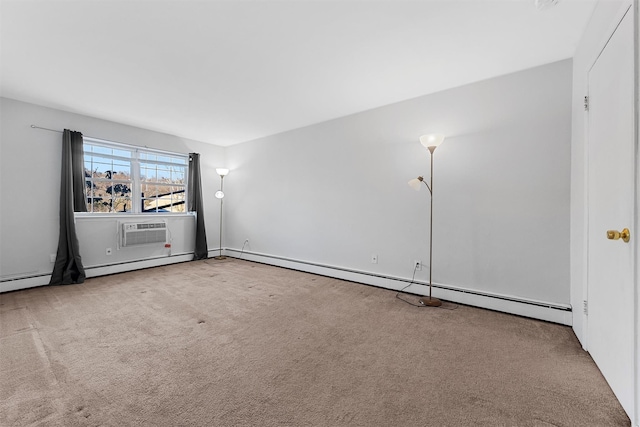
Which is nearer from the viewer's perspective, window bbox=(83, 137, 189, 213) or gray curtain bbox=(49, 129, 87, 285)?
gray curtain bbox=(49, 129, 87, 285)

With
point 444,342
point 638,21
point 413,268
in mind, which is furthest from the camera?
point 413,268

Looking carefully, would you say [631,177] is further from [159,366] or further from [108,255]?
[108,255]

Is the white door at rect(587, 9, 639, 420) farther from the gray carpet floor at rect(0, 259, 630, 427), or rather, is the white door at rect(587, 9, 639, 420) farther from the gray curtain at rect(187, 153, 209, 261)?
the gray curtain at rect(187, 153, 209, 261)

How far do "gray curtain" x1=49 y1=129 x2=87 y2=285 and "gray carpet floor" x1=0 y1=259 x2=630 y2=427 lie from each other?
63cm

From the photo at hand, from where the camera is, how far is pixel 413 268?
3316mm

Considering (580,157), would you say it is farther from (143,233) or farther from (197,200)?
(143,233)

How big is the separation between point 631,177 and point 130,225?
5634 millimetres

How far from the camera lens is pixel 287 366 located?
179 centimetres

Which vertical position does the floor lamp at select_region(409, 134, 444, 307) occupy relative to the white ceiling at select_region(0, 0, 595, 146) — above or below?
below

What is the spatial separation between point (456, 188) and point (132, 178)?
16.7 feet

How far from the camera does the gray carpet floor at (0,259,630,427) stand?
1373 millimetres

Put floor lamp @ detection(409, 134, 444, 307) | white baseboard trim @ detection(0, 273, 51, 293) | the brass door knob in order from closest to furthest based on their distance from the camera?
the brass door knob
floor lamp @ detection(409, 134, 444, 307)
white baseboard trim @ detection(0, 273, 51, 293)

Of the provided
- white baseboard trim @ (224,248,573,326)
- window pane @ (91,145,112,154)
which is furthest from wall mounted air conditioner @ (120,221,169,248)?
white baseboard trim @ (224,248,573,326)

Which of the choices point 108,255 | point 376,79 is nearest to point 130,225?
point 108,255
